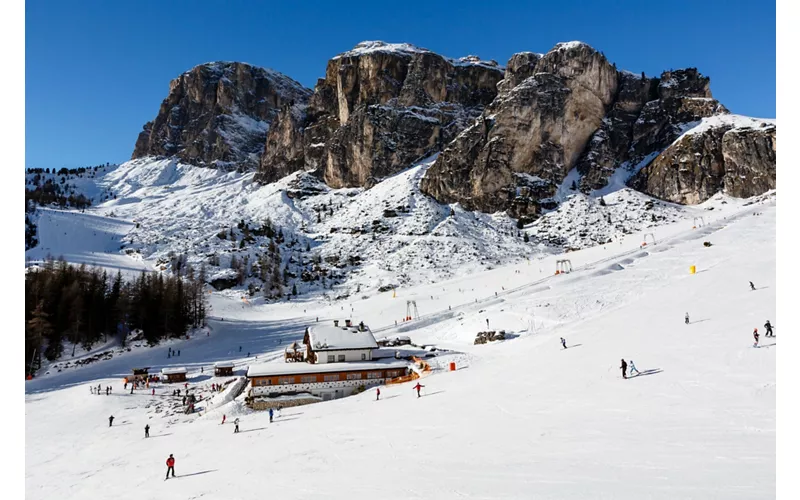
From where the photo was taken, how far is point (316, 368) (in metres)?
36.0

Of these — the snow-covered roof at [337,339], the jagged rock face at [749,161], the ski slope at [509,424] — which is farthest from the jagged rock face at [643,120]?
the snow-covered roof at [337,339]

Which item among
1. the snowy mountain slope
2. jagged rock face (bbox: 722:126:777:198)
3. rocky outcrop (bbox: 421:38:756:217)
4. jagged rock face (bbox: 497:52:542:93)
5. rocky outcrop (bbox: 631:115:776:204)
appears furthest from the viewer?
jagged rock face (bbox: 497:52:542:93)

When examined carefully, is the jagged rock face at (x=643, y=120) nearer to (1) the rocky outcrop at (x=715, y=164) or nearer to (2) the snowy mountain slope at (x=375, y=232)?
(1) the rocky outcrop at (x=715, y=164)

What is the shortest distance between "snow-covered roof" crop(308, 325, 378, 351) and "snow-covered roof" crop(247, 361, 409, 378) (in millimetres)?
1660

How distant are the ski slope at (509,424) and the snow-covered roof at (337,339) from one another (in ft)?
23.5

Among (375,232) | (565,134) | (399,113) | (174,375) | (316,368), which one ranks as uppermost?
(399,113)

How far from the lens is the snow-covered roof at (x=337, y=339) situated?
130ft

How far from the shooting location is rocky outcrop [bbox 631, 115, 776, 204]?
12512 centimetres

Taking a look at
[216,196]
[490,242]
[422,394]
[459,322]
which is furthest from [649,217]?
[216,196]

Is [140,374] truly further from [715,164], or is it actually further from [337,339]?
[715,164]

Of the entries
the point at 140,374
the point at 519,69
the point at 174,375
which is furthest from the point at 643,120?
the point at 140,374

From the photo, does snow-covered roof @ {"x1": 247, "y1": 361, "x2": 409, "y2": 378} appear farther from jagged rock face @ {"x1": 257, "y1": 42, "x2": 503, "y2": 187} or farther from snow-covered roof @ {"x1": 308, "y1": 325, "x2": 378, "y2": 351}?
jagged rock face @ {"x1": 257, "y1": 42, "x2": 503, "y2": 187}

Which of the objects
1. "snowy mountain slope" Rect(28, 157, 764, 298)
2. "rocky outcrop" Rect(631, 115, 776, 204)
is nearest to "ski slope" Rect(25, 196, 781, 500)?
"snowy mountain slope" Rect(28, 157, 764, 298)

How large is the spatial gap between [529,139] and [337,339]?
132m
